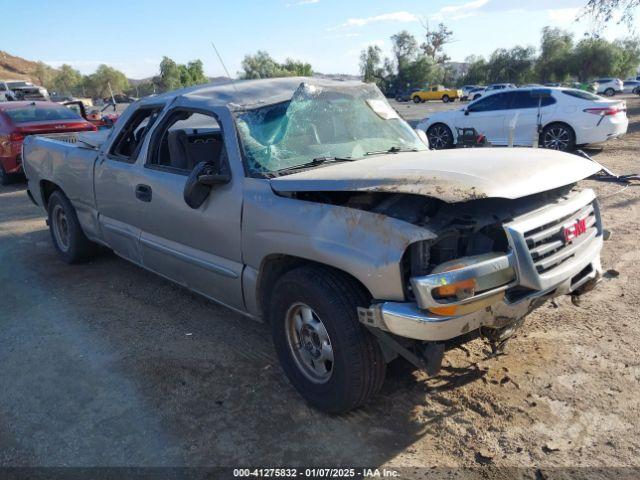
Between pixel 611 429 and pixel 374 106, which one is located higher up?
pixel 374 106

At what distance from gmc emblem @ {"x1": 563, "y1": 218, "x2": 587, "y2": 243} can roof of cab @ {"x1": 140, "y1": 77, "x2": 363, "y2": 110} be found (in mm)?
2085

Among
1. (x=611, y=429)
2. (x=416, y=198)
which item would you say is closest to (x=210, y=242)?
(x=416, y=198)

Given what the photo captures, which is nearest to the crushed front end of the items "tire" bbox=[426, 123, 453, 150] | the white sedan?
the white sedan

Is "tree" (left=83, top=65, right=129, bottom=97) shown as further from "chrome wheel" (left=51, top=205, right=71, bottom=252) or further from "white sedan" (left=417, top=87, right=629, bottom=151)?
"chrome wheel" (left=51, top=205, right=71, bottom=252)

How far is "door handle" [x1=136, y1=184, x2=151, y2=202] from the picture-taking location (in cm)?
399

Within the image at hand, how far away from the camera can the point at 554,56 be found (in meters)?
75.4

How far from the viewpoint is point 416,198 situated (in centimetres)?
269

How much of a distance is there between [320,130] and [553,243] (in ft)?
5.80

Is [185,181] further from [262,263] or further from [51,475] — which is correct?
[51,475]

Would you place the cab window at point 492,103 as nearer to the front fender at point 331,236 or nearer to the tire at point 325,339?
the front fender at point 331,236

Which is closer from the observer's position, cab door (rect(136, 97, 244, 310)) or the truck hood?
the truck hood

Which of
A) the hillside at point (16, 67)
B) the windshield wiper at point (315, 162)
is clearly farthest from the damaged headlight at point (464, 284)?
the hillside at point (16, 67)

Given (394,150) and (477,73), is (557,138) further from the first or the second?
(477,73)

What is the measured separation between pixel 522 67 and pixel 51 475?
87.5 m
